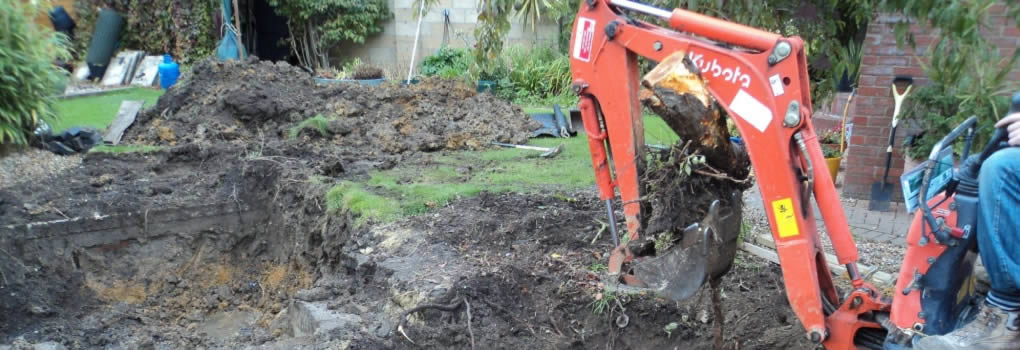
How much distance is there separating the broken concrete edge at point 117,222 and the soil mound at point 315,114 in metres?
2.16

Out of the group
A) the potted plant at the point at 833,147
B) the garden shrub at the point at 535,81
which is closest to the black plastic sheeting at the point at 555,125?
the garden shrub at the point at 535,81

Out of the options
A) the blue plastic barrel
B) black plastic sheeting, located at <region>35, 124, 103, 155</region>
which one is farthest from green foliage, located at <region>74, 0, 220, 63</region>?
black plastic sheeting, located at <region>35, 124, 103, 155</region>

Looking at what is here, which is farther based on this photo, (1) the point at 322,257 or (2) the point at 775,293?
(1) the point at 322,257

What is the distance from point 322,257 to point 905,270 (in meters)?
4.42

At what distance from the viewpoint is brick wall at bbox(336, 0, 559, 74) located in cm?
1530

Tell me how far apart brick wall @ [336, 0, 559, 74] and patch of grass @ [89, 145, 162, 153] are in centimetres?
699

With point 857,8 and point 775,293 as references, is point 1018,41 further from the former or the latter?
point 775,293

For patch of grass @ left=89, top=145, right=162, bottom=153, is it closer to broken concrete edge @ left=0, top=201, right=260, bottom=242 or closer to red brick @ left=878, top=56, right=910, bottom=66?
broken concrete edge @ left=0, top=201, right=260, bottom=242

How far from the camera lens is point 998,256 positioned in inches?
109

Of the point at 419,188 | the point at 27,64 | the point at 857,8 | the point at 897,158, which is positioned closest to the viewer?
the point at 857,8

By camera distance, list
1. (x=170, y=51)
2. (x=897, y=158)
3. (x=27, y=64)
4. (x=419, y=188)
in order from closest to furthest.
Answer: (x=419, y=188), (x=897, y=158), (x=27, y=64), (x=170, y=51)

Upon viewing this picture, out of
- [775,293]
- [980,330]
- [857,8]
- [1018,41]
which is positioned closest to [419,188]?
[775,293]

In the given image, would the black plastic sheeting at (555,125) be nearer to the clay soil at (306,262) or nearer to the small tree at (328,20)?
the clay soil at (306,262)

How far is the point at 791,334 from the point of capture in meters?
4.18
